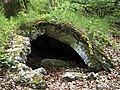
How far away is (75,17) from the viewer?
38.9 ft

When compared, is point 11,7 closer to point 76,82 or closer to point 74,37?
point 74,37

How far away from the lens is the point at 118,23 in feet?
46.2

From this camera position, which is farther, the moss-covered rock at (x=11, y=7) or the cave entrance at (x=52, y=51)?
the cave entrance at (x=52, y=51)

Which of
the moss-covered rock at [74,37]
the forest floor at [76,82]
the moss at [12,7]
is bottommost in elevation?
the forest floor at [76,82]

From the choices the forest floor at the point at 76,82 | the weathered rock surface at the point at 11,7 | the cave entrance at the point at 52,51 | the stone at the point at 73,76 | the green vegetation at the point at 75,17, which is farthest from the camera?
the cave entrance at the point at 52,51

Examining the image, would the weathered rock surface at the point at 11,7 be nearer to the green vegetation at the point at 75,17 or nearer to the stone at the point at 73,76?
the green vegetation at the point at 75,17

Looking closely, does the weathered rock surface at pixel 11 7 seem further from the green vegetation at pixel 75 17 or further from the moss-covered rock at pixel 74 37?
the moss-covered rock at pixel 74 37

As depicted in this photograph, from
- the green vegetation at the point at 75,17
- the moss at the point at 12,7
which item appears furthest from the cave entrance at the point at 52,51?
the moss at the point at 12,7

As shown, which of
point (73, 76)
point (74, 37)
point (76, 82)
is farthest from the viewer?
point (74, 37)

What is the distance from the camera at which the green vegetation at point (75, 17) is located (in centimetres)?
921

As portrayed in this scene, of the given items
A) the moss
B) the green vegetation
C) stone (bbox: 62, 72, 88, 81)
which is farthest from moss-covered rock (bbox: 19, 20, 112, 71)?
the moss

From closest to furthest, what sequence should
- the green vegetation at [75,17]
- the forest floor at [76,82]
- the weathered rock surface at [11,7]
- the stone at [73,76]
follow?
the forest floor at [76,82] → the stone at [73,76] → the green vegetation at [75,17] → the weathered rock surface at [11,7]

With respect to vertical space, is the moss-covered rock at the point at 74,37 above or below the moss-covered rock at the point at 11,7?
below

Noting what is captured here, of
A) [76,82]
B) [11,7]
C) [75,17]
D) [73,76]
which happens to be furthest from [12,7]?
[76,82]
